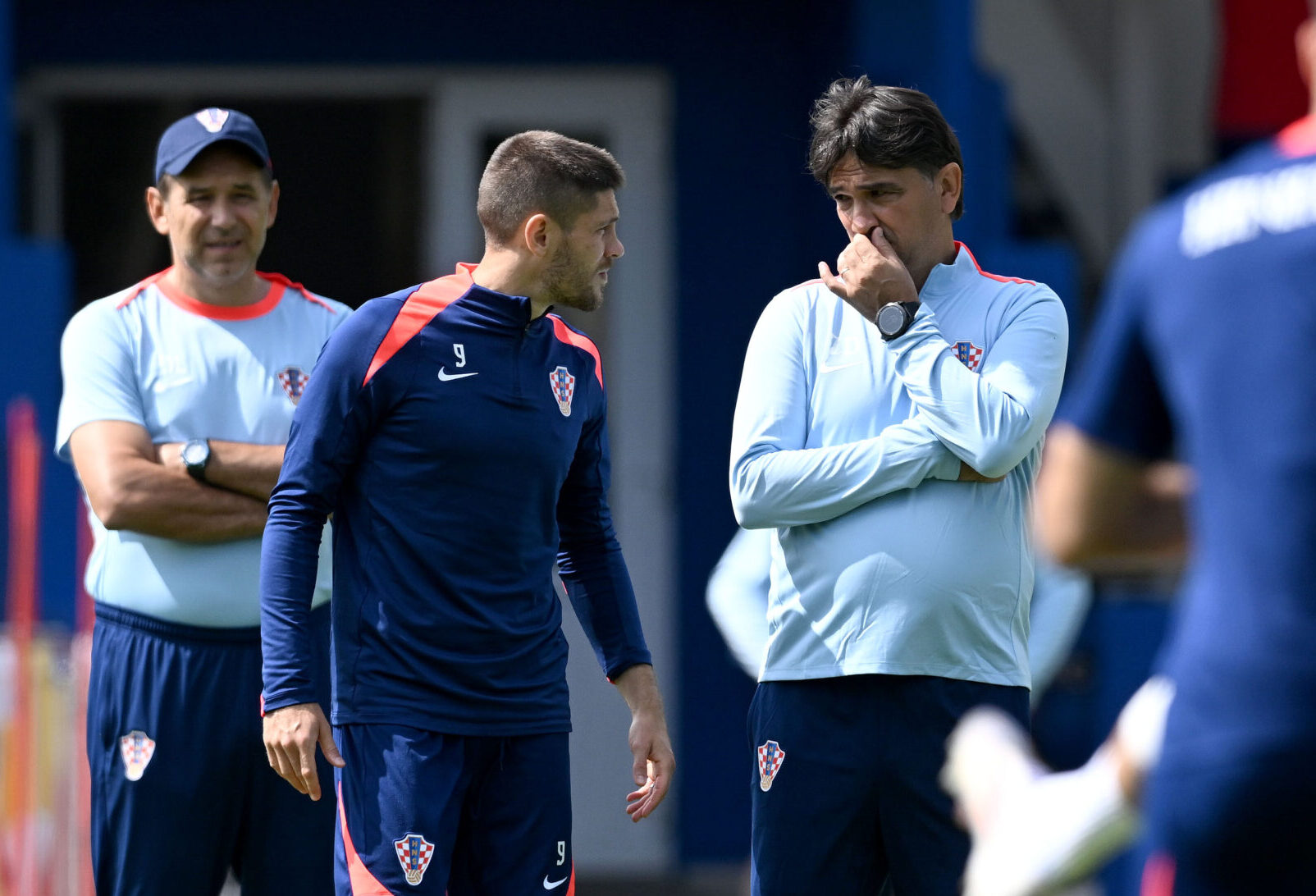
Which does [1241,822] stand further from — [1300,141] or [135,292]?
[135,292]

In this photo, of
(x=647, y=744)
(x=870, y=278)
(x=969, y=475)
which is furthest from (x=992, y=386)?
(x=647, y=744)

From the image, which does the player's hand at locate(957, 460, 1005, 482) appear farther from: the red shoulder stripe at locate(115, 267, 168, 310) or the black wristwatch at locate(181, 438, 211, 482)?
the red shoulder stripe at locate(115, 267, 168, 310)

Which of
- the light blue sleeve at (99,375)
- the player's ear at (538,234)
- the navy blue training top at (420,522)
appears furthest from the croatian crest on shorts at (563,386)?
the light blue sleeve at (99,375)

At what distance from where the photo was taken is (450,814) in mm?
3346

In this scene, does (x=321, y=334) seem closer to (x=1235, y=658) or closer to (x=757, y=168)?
(x=1235, y=658)

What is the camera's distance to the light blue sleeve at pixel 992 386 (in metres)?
3.26

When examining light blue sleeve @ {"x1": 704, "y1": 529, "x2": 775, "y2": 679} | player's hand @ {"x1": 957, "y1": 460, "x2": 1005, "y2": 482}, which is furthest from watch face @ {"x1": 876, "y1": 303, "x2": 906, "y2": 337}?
light blue sleeve @ {"x1": 704, "y1": 529, "x2": 775, "y2": 679}

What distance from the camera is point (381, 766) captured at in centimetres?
333

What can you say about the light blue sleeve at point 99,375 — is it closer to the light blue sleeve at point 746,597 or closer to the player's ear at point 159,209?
the player's ear at point 159,209

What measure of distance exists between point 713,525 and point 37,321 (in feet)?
8.84

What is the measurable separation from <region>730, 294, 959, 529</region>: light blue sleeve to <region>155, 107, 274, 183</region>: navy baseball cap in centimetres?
133

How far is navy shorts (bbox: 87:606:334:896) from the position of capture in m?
3.80

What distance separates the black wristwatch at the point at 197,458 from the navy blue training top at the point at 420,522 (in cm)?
46

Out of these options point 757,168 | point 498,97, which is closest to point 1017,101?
point 757,168
